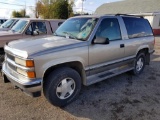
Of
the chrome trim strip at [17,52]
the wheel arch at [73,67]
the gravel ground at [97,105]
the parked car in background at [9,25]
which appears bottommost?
the gravel ground at [97,105]

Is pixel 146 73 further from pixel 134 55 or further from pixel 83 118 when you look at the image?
pixel 83 118

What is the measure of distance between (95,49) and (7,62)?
6.61ft

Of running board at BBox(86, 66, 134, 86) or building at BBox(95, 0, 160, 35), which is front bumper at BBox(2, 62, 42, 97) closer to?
running board at BBox(86, 66, 134, 86)

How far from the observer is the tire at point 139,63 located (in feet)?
17.9

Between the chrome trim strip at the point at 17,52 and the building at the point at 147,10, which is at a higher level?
the building at the point at 147,10

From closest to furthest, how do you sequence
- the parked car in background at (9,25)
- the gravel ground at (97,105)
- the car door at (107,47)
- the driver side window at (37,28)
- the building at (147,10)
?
the gravel ground at (97,105) < the car door at (107,47) < the driver side window at (37,28) < the parked car in background at (9,25) < the building at (147,10)

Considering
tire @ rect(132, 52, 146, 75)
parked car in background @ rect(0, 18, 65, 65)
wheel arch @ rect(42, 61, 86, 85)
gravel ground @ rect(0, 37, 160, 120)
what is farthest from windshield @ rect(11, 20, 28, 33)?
tire @ rect(132, 52, 146, 75)

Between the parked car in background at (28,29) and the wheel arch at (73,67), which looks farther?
the parked car in background at (28,29)

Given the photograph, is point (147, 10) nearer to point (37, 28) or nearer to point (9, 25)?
point (9, 25)

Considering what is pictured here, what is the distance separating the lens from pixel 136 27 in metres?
5.16

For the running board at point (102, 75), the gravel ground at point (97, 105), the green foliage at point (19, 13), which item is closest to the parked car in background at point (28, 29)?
the gravel ground at point (97, 105)

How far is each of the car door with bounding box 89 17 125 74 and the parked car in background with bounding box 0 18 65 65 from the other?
11.7ft

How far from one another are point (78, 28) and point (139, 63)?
2803 mm

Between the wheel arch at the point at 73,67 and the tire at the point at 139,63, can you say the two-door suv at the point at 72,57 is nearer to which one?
the wheel arch at the point at 73,67
